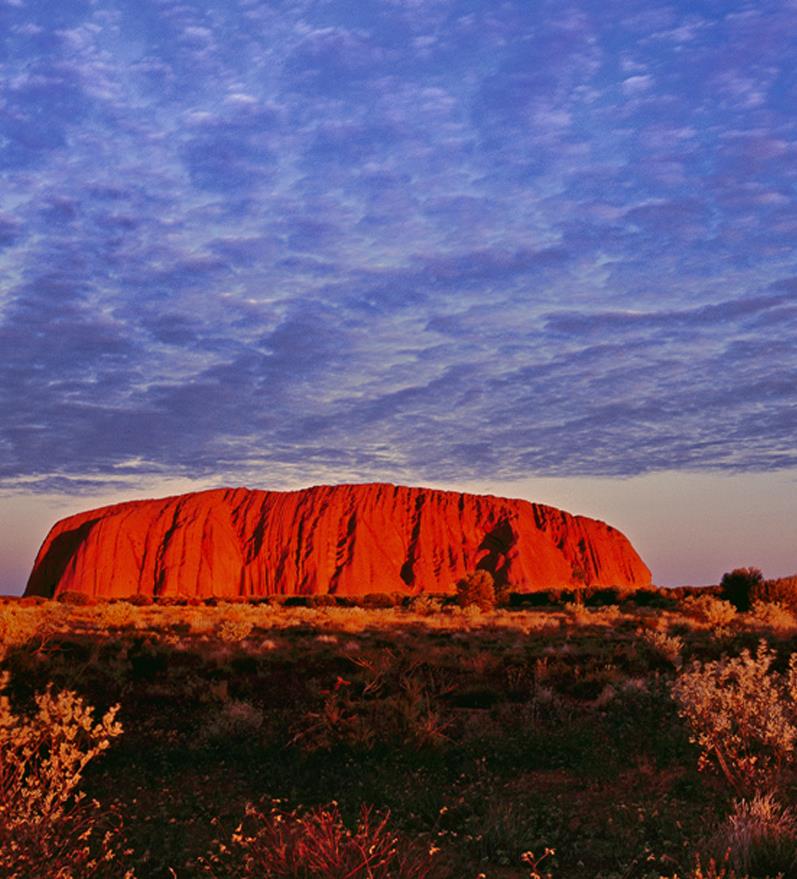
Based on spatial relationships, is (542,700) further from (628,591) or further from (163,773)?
(628,591)

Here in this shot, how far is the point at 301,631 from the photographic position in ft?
78.1

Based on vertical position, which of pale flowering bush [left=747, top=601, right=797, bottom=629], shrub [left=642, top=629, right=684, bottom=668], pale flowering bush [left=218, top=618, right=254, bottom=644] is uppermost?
pale flowering bush [left=218, top=618, right=254, bottom=644]

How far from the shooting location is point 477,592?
148 feet

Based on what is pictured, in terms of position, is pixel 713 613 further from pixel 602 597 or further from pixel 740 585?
pixel 602 597

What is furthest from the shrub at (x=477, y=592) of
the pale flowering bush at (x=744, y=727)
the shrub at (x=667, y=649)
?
the pale flowering bush at (x=744, y=727)

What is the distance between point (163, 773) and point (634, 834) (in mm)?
5028

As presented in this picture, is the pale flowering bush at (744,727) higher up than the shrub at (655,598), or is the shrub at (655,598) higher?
the pale flowering bush at (744,727)

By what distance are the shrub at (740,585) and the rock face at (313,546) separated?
4339 cm

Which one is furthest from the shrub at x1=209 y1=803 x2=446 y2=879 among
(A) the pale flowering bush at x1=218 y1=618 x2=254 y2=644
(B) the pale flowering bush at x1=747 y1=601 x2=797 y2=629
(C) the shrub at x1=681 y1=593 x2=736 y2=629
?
(B) the pale flowering bush at x1=747 y1=601 x2=797 y2=629

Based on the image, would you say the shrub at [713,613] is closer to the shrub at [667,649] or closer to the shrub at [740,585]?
the shrub at [740,585]

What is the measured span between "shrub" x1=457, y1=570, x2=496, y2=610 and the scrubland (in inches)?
1096

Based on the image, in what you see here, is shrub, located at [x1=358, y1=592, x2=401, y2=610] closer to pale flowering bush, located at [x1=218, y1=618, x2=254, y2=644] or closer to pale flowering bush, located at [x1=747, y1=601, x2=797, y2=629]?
pale flowering bush, located at [x1=747, y1=601, x2=797, y2=629]

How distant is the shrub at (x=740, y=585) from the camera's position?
3019 centimetres

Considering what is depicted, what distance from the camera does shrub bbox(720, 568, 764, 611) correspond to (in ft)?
99.1
